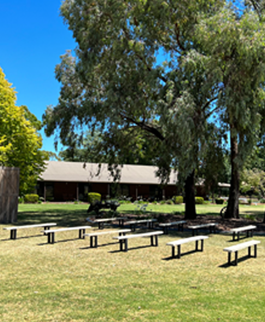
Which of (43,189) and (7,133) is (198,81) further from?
(43,189)

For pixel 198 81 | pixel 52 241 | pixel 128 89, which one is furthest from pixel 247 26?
pixel 52 241

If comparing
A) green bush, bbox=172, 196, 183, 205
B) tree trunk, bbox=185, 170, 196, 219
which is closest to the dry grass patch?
tree trunk, bbox=185, 170, 196, 219

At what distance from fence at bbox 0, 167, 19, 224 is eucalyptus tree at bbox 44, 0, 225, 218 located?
362 centimetres

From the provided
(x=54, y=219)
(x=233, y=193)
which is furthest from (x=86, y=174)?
(x=233, y=193)

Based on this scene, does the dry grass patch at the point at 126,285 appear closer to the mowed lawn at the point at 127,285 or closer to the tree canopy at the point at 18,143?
the mowed lawn at the point at 127,285

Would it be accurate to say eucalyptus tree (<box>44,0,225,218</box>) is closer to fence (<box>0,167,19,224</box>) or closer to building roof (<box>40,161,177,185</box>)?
fence (<box>0,167,19,224</box>)

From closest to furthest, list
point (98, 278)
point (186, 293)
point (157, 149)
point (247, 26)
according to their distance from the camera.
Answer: point (186, 293) → point (98, 278) → point (247, 26) → point (157, 149)

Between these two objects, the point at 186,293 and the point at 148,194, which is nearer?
the point at 186,293

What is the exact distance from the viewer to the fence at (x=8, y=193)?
16.2 metres

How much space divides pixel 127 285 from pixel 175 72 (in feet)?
35.1

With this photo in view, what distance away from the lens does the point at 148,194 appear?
144ft

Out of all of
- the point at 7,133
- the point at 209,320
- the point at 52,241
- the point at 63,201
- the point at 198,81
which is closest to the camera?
the point at 209,320

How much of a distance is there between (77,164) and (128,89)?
28.7 m

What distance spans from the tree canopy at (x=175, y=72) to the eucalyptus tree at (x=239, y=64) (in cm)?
4
